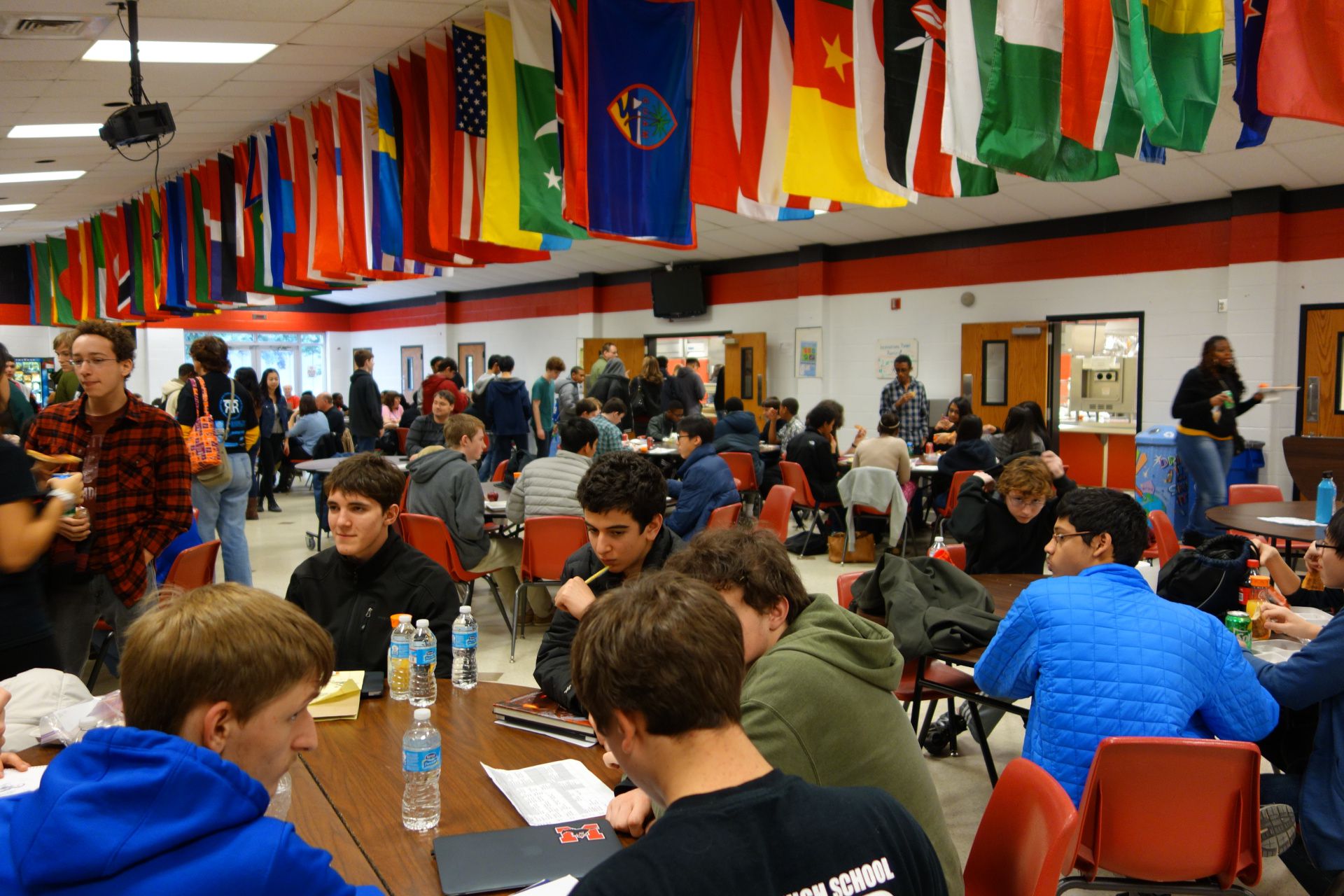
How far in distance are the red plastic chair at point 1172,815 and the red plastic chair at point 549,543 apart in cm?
324

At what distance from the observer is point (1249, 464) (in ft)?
28.6

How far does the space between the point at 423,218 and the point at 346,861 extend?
577 cm

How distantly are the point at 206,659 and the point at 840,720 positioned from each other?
101 cm

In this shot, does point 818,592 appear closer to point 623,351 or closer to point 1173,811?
point 1173,811

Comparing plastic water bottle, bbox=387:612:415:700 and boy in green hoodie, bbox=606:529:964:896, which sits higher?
boy in green hoodie, bbox=606:529:964:896

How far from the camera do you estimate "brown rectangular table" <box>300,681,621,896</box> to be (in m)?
1.65

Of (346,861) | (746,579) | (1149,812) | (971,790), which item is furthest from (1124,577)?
(346,861)

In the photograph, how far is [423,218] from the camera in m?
6.73

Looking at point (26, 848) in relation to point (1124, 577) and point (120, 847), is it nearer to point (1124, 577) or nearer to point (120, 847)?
point (120, 847)

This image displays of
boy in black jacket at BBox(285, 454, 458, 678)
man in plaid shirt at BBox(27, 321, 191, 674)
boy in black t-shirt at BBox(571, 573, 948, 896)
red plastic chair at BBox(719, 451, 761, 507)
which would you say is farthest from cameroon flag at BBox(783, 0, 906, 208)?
red plastic chair at BBox(719, 451, 761, 507)

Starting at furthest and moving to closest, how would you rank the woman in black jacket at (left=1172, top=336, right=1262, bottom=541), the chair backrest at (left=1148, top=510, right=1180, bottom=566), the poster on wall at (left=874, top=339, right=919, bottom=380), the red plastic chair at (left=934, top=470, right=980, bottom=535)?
the poster on wall at (left=874, top=339, right=919, bottom=380) → the woman in black jacket at (left=1172, top=336, right=1262, bottom=541) → the red plastic chair at (left=934, top=470, right=980, bottom=535) → the chair backrest at (left=1148, top=510, right=1180, bottom=566)

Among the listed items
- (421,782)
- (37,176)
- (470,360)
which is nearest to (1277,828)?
(421,782)

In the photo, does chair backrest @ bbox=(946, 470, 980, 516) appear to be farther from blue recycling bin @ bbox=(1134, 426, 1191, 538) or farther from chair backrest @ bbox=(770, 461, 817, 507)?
blue recycling bin @ bbox=(1134, 426, 1191, 538)

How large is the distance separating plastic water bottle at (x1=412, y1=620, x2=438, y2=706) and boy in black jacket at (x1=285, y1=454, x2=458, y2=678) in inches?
9.3
